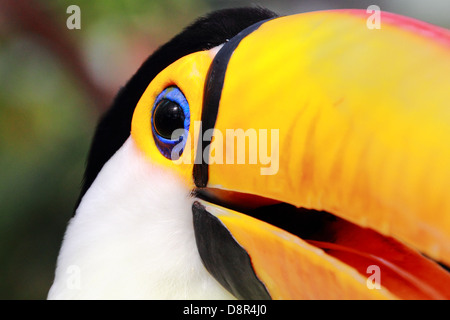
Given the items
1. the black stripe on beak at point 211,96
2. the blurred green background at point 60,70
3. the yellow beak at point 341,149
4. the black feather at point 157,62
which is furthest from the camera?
the blurred green background at point 60,70

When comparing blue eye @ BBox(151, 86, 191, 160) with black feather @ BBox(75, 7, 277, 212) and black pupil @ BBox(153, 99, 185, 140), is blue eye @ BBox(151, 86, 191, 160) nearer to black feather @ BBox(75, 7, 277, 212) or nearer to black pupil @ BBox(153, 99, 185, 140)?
black pupil @ BBox(153, 99, 185, 140)

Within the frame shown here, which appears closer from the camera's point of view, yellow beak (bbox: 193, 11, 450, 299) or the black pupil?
yellow beak (bbox: 193, 11, 450, 299)

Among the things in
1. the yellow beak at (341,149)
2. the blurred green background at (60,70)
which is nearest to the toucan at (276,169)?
the yellow beak at (341,149)

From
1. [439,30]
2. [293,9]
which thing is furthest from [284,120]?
[293,9]

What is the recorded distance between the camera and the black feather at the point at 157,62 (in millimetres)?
1265

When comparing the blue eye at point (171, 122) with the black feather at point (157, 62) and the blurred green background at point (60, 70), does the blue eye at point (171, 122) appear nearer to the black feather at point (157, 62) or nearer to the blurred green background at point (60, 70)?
the black feather at point (157, 62)

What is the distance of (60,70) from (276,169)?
5.69ft

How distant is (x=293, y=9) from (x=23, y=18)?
131 cm

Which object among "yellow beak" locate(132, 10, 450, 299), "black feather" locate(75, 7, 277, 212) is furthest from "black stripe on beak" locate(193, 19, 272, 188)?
"black feather" locate(75, 7, 277, 212)

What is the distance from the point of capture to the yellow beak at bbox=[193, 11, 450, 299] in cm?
76

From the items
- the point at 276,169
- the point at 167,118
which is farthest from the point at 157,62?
the point at 276,169

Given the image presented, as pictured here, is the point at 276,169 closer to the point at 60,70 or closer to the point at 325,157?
the point at 325,157

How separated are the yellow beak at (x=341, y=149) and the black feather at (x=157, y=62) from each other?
7.9 inches

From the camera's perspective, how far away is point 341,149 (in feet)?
2.72
